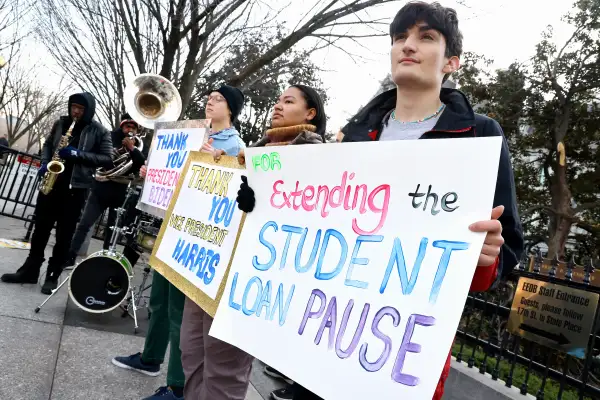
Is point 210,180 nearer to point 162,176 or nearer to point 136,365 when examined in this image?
point 162,176

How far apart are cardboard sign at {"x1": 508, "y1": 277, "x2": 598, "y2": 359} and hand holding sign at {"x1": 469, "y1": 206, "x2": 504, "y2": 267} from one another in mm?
2468

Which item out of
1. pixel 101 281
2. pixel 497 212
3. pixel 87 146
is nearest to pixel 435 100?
pixel 497 212

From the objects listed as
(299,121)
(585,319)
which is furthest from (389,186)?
(585,319)

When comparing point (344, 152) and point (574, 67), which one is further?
point (574, 67)

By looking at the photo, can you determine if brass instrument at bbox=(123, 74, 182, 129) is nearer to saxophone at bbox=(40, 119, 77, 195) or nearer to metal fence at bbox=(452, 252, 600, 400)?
saxophone at bbox=(40, 119, 77, 195)

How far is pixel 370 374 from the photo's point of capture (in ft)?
3.82

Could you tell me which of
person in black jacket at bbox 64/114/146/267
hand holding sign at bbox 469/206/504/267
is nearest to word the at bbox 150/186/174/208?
person in black jacket at bbox 64/114/146/267

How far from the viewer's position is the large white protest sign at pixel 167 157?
10.0ft

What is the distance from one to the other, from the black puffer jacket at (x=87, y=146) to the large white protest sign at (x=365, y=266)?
3.51 m

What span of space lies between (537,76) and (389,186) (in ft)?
59.4

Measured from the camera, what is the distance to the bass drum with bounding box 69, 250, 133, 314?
152 inches

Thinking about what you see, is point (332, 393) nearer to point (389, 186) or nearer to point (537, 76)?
point (389, 186)

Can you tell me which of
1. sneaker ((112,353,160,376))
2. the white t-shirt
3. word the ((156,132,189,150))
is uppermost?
the white t-shirt

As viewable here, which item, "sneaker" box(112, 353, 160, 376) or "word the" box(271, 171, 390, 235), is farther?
"sneaker" box(112, 353, 160, 376)
